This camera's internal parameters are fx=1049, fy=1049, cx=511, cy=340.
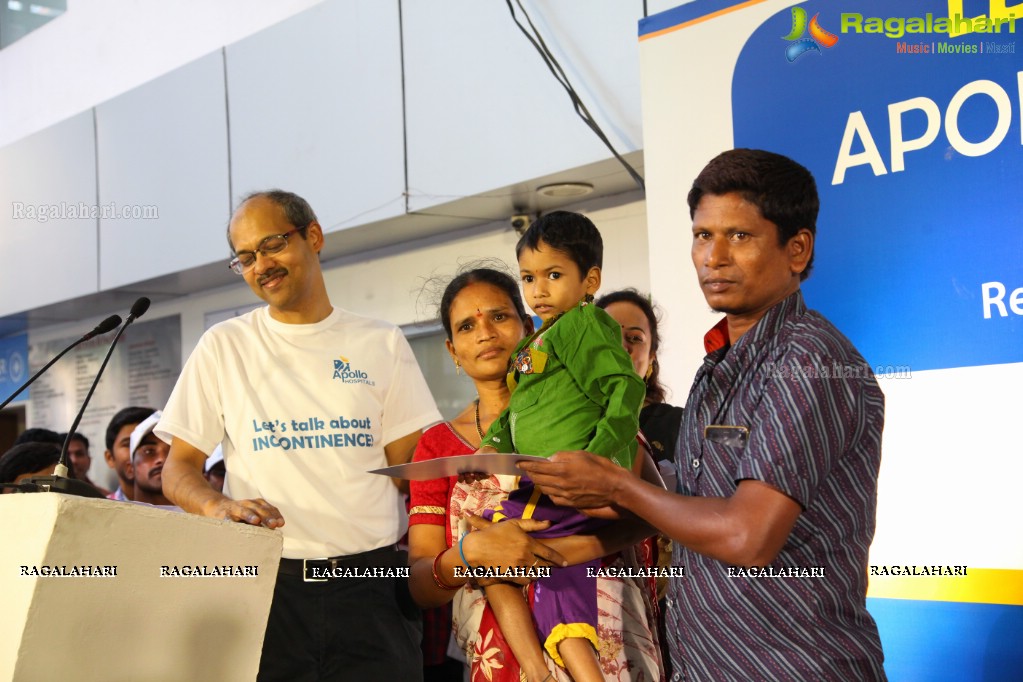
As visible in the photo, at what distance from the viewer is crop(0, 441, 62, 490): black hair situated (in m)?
4.30

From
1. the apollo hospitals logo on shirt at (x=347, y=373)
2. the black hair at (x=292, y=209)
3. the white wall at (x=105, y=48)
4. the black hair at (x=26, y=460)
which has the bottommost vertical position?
the black hair at (x=26, y=460)

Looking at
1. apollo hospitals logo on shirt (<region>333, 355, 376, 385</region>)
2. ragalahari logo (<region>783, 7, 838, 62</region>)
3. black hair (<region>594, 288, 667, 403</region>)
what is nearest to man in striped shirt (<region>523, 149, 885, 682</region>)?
apollo hospitals logo on shirt (<region>333, 355, 376, 385</region>)

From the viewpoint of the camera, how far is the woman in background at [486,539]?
219cm

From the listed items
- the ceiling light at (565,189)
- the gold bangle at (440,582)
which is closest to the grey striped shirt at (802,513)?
the gold bangle at (440,582)

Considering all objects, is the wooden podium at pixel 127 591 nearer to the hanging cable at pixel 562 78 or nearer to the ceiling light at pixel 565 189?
the hanging cable at pixel 562 78

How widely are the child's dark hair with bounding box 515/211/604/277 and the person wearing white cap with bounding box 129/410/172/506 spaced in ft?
7.26

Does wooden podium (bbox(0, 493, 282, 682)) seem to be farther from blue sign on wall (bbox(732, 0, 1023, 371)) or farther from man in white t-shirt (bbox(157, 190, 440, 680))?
blue sign on wall (bbox(732, 0, 1023, 371))

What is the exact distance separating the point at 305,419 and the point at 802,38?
1749mm

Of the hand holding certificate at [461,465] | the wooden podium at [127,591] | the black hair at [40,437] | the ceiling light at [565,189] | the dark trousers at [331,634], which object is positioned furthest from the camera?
the black hair at [40,437]

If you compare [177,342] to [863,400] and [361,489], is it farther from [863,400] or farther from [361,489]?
[863,400]

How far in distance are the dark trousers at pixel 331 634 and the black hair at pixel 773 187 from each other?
55.9 inches

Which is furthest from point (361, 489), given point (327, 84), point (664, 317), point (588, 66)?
point (327, 84)

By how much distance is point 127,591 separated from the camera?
65.3 inches

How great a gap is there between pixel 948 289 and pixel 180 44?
5.59m
